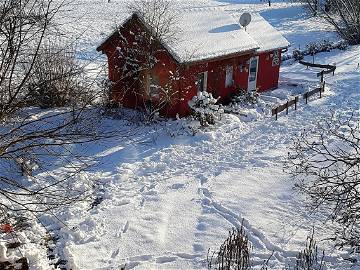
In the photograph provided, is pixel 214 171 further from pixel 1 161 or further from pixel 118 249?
pixel 1 161

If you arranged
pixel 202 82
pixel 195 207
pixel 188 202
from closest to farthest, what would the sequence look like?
pixel 195 207 → pixel 188 202 → pixel 202 82

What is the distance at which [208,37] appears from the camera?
18.7 meters

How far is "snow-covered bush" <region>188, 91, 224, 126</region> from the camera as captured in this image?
1623 centimetres

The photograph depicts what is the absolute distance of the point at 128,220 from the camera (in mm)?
10492

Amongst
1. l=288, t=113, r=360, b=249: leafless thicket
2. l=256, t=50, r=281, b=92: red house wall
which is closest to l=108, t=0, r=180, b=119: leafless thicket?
l=256, t=50, r=281, b=92: red house wall

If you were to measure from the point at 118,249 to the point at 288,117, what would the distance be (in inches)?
431

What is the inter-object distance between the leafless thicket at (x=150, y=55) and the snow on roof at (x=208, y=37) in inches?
22.5

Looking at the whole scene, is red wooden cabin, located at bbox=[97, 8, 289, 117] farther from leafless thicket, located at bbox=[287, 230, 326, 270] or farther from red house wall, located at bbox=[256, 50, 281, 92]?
leafless thicket, located at bbox=[287, 230, 326, 270]

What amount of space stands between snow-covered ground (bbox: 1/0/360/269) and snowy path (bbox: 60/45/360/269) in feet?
Result: 0.08

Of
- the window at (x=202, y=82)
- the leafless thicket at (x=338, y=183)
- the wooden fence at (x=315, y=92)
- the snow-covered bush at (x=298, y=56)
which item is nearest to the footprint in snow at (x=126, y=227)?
the leafless thicket at (x=338, y=183)

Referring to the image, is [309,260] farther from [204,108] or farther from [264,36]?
[264,36]

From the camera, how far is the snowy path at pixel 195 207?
9172 mm

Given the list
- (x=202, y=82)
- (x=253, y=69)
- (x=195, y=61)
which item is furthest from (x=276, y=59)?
(x=195, y=61)

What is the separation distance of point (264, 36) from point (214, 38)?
4373 mm
